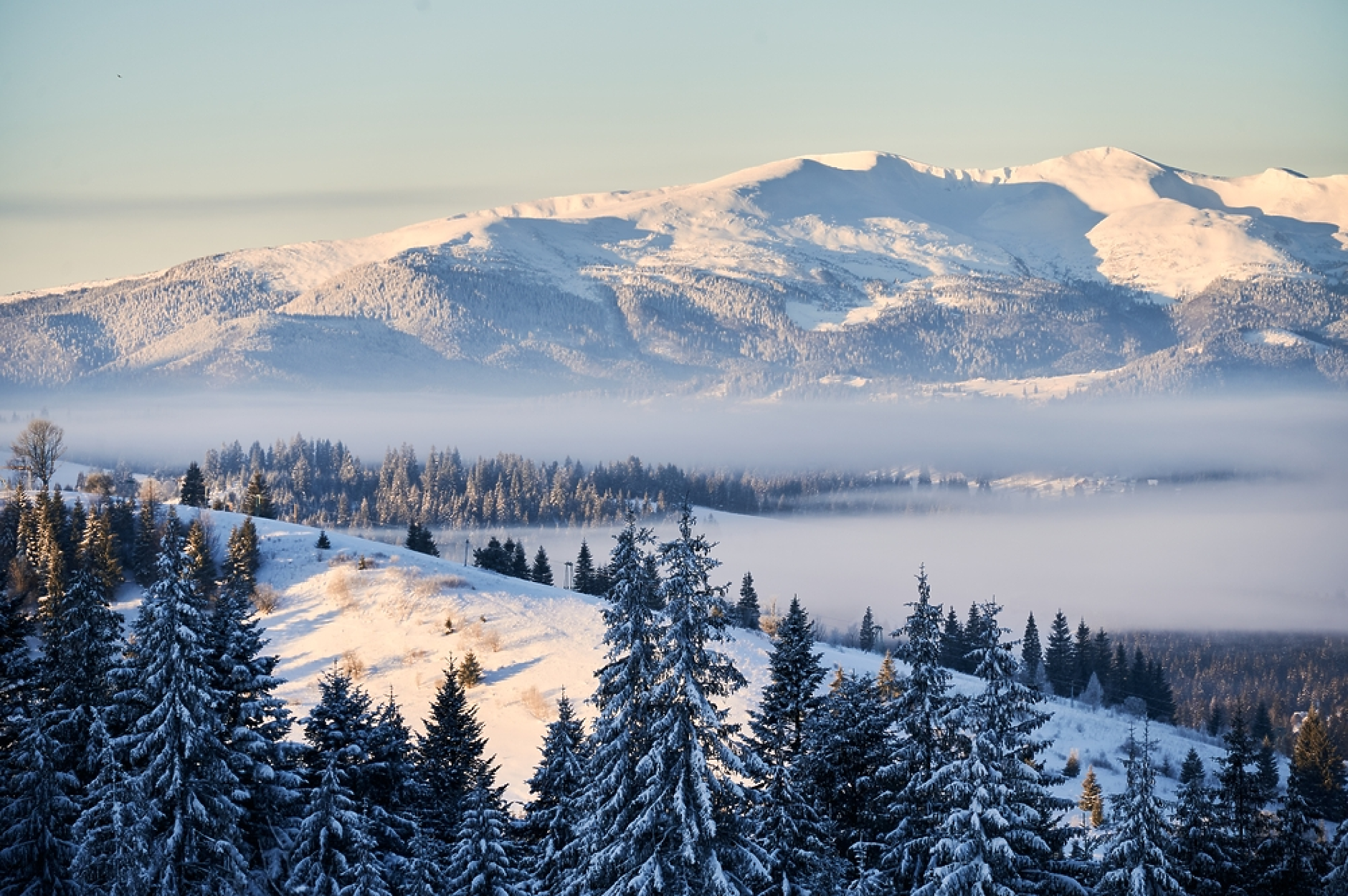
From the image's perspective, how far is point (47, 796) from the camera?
33781 millimetres

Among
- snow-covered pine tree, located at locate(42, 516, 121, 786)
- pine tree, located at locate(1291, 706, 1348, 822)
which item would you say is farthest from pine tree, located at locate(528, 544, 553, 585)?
snow-covered pine tree, located at locate(42, 516, 121, 786)

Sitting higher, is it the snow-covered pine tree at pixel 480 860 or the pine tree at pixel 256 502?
the pine tree at pixel 256 502

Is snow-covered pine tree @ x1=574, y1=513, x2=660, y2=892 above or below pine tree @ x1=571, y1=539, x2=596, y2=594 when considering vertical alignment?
above

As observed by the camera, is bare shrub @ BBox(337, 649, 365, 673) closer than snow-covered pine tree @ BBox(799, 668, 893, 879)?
No

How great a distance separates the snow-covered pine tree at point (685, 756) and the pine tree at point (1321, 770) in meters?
62.3

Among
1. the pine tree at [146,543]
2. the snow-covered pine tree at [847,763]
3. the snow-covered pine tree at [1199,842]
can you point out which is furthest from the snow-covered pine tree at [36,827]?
the pine tree at [146,543]

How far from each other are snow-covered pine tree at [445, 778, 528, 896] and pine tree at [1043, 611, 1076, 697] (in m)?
107

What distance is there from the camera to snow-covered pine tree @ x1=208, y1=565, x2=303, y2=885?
36219 millimetres

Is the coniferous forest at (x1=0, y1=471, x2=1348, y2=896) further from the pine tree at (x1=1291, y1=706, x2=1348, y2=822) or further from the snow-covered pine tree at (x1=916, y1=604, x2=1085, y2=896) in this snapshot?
the pine tree at (x1=1291, y1=706, x2=1348, y2=822)

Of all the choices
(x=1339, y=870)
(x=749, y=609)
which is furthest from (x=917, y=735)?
(x=749, y=609)

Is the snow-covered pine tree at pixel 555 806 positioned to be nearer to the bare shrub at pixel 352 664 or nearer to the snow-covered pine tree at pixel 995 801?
the snow-covered pine tree at pixel 995 801

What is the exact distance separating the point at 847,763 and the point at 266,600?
71893 mm

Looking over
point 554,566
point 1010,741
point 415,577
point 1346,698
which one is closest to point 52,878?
point 1010,741

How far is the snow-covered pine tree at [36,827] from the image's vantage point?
3356cm
